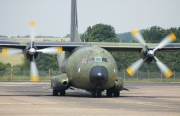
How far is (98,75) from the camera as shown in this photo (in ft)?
118

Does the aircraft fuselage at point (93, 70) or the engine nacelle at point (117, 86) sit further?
the engine nacelle at point (117, 86)

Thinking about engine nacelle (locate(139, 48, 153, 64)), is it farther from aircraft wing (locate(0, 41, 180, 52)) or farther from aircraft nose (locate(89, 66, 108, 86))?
aircraft nose (locate(89, 66, 108, 86))

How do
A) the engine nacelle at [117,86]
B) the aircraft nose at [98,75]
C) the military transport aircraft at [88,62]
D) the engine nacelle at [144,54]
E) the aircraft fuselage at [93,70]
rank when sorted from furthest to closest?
the engine nacelle at [144,54]
the engine nacelle at [117,86]
the military transport aircraft at [88,62]
the aircraft fuselage at [93,70]
the aircraft nose at [98,75]

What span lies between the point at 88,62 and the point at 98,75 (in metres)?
1.85

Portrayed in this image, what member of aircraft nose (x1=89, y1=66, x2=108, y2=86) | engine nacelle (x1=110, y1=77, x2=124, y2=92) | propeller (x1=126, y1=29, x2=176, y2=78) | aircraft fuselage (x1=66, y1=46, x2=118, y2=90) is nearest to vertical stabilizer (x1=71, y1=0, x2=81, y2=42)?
propeller (x1=126, y1=29, x2=176, y2=78)

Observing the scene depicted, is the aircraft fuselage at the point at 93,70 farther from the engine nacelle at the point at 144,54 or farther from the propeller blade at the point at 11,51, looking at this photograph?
the propeller blade at the point at 11,51

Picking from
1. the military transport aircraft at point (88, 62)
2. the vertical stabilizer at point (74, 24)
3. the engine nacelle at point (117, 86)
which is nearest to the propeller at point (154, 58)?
the military transport aircraft at point (88, 62)

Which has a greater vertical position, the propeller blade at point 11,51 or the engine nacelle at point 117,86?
the propeller blade at point 11,51

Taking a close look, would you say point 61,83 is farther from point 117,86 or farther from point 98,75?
point 98,75

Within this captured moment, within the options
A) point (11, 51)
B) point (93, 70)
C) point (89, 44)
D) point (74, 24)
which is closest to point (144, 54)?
point (89, 44)

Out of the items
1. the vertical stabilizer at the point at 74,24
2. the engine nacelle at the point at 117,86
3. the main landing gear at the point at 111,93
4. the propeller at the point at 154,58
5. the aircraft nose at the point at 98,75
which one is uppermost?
the vertical stabilizer at the point at 74,24

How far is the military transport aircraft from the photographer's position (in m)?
36.9

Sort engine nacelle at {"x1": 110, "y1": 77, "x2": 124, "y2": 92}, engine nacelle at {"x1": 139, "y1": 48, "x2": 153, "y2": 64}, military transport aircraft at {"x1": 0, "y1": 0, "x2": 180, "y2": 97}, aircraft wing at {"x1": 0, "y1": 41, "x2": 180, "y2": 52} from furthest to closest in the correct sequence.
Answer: engine nacelle at {"x1": 139, "y1": 48, "x2": 153, "y2": 64}, aircraft wing at {"x1": 0, "y1": 41, "x2": 180, "y2": 52}, engine nacelle at {"x1": 110, "y1": 77, "x2": 124, "y2": 92}, military transport aircraft at {"x1": 0, "y1": 0, "x2": 180, "y2": 97}

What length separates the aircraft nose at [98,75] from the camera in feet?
118
